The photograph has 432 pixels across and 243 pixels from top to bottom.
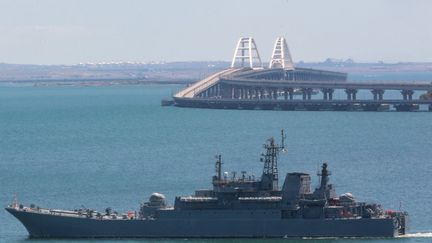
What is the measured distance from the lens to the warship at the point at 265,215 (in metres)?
53.8

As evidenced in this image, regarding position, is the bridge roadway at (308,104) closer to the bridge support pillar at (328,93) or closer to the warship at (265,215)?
the bridge support pillar at (328,93)

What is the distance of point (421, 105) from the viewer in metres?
148

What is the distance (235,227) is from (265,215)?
3.61ft

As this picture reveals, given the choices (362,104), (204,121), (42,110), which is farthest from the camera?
(42,110)

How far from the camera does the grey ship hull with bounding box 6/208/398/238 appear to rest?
53.7m

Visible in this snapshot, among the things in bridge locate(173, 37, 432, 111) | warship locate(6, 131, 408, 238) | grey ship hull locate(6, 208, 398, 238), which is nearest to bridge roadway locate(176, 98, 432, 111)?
bridge locate(173, 37, 432, 111)

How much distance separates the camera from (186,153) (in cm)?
8644

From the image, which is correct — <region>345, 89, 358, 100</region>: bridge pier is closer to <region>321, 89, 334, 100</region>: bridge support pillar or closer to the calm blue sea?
<region>321, 89, 334, 100</region>: bridge support pillar

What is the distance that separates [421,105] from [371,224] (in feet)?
314

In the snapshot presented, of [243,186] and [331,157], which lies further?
[331,157]

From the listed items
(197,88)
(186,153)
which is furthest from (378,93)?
(186,153)

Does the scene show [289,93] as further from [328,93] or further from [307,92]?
[328,93]

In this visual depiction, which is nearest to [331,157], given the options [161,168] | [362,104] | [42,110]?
[161,168]

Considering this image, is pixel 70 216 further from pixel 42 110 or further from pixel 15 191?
pixel 42 110
